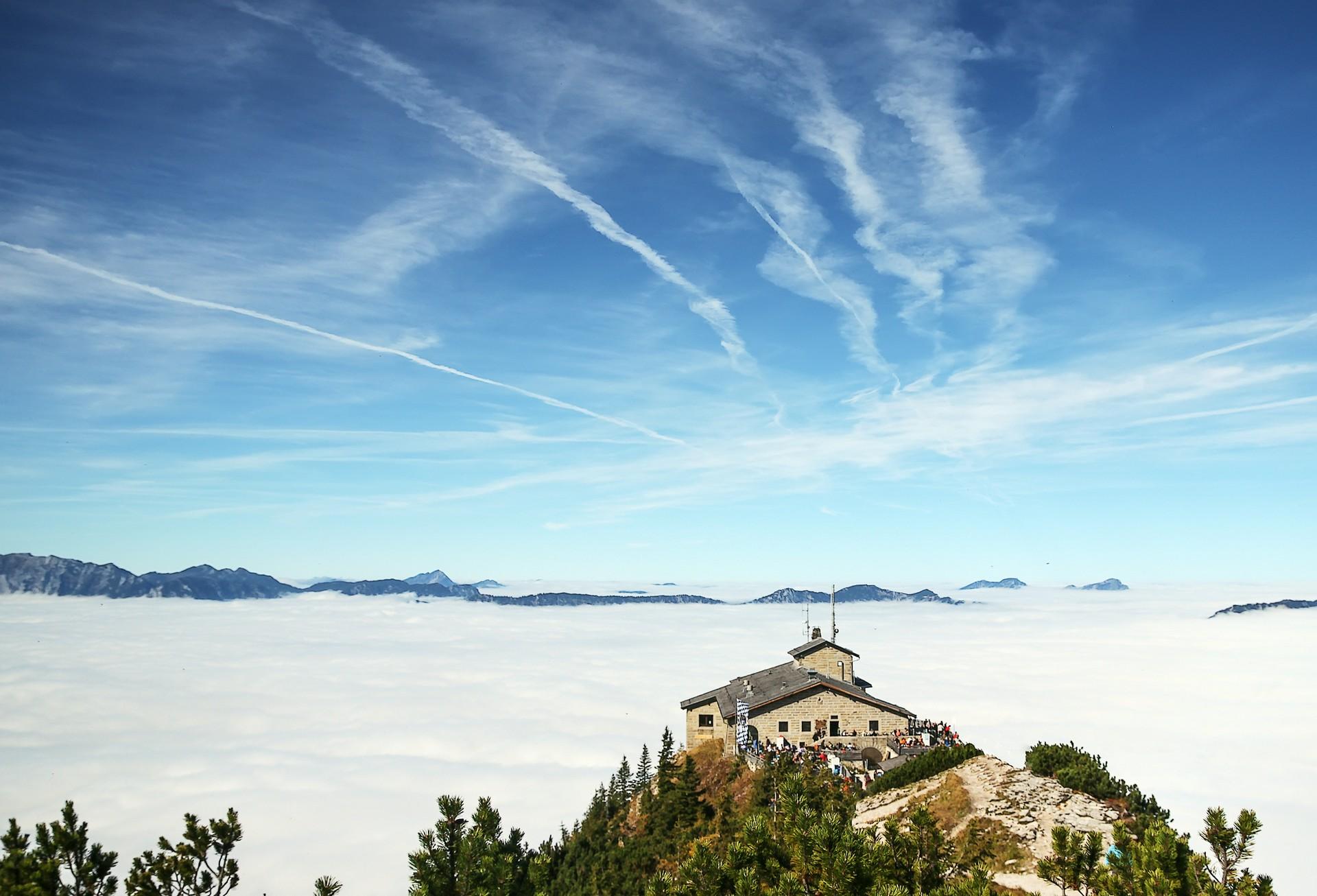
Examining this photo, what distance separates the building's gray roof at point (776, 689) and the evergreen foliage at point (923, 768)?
14.8 meters

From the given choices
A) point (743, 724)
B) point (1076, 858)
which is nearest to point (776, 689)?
point (743, 724)

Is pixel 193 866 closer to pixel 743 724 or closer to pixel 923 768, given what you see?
pixel 923 768

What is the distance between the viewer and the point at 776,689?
187 feet

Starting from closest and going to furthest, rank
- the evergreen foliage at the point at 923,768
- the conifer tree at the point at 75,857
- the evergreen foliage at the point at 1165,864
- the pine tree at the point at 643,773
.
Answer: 1. the evergreen foliage at the point at 1165,864
2. the conifer tree at the point at 75,857
3. the evergreen foliage at the point at 923,768
4. the pine tree at the point at 643,773

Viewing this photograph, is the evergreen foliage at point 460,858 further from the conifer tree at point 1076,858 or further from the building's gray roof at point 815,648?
the building's gray roof at point 815,648

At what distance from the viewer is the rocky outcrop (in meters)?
26.6

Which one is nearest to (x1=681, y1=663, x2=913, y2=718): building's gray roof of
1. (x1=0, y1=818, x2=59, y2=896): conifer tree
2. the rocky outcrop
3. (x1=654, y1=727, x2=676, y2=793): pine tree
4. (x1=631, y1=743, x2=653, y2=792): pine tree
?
(x1=654, y1=727, x2=676, y2=793): pine tree

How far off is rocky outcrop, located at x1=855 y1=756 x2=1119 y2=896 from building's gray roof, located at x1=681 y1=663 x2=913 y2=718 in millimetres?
16598

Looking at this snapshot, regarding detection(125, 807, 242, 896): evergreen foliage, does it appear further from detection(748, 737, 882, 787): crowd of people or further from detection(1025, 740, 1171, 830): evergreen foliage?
detection(748, 737, 882, 787): crowd of people

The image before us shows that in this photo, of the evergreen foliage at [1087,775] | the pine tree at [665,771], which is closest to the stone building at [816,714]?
the pine tree at [665,771]

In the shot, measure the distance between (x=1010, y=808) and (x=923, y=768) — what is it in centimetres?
752

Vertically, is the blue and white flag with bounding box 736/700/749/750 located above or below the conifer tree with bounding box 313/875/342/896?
below

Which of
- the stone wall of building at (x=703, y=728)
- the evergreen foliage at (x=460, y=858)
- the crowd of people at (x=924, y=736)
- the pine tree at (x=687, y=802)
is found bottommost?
the pine tree at (x=687, y=802)

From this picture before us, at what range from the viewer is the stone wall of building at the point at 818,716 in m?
54.3
